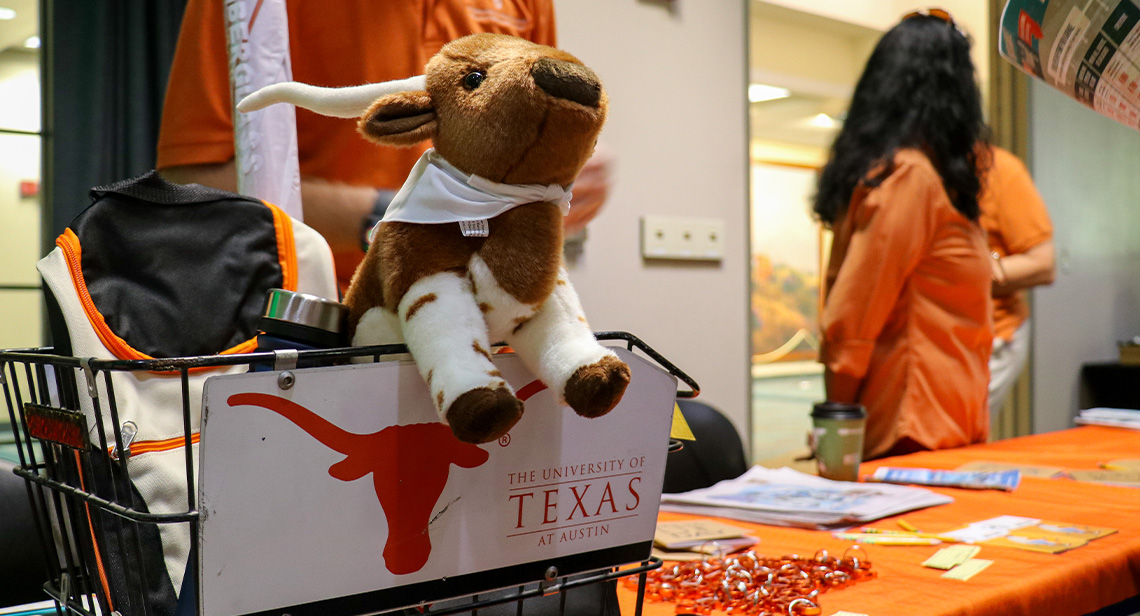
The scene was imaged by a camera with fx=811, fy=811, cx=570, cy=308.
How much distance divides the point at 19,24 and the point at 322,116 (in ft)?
4.56

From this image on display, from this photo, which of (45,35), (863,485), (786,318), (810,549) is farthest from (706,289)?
(786,318)

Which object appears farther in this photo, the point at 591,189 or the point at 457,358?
the point at 591,189

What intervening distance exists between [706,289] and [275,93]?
1.70 meters

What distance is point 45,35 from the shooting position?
1.79m

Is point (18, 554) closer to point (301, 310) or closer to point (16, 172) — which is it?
point (301, 310)

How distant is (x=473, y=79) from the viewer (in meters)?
0.40

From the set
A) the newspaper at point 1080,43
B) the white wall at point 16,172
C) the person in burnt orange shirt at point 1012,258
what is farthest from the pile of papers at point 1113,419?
the white wall at point 16,172

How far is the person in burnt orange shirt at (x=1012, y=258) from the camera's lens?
90.7 inches

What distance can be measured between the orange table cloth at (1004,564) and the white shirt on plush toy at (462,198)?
0.33 metres

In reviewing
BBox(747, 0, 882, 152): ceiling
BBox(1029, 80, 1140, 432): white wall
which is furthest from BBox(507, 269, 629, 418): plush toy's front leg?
BBox(747, 0, 882, 152): ceiling

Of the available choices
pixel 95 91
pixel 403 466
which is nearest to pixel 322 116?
pixel 403 466

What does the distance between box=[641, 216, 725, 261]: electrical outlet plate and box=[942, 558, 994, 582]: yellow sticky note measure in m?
1.29

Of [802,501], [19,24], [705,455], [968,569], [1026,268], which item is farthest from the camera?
[1026,268]

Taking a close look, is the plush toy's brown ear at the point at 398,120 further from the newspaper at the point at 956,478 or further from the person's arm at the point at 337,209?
the newspaper at the point at 956,478
